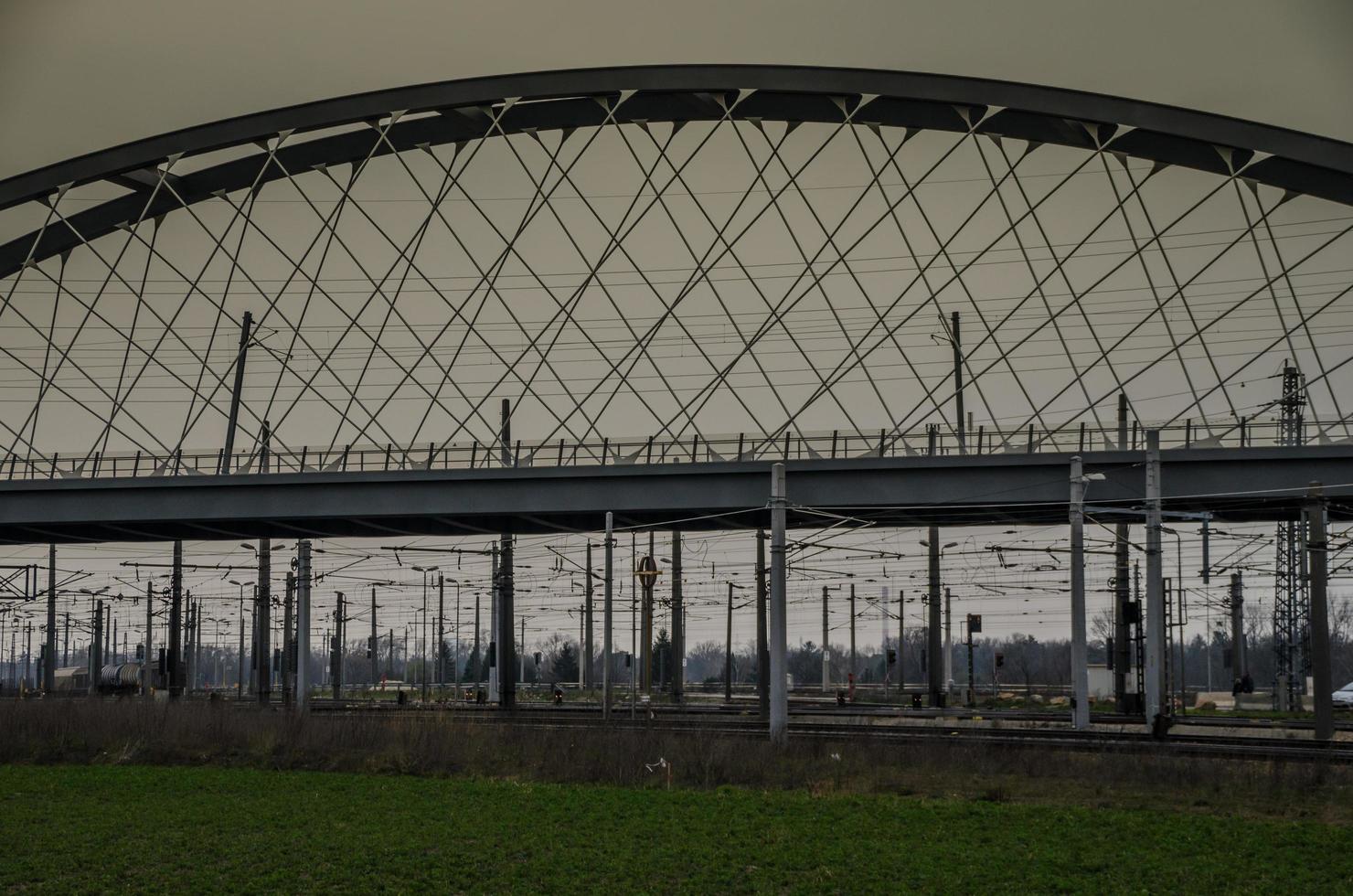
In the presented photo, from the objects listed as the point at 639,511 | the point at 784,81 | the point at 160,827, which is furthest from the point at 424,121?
the point at 160,827

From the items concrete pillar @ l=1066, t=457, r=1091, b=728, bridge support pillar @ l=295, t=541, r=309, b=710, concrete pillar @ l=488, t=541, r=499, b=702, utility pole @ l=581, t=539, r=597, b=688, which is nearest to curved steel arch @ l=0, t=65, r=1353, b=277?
bridge support pillar @ l=295, t=541, r=309, b=710

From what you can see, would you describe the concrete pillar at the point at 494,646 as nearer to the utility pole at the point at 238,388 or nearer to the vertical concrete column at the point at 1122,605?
the utility pole at the point at 238,388

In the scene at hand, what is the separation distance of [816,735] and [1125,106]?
84.5 ft

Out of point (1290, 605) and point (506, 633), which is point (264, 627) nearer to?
point (506, 633)

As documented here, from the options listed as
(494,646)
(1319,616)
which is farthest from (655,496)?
(494,646)

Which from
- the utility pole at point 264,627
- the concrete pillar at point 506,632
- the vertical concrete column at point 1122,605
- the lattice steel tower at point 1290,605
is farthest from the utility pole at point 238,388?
the lattice steel tower at point 1290,605

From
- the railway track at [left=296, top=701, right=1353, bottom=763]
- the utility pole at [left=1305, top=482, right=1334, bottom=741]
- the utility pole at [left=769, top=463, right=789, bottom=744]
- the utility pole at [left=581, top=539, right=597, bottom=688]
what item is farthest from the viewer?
the utility pole at [left=581, top=539, right=597, bottom=688]

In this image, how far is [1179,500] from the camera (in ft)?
147

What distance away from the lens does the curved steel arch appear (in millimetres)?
50438

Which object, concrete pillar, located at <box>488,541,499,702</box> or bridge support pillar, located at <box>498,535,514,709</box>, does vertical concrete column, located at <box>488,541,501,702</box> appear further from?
bridge support pillar, located at <box>498,535,514,709</box>

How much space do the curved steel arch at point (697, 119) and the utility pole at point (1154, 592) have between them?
45.9 ft

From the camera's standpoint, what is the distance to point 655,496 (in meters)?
49.3

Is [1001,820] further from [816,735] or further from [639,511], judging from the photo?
[639,511]

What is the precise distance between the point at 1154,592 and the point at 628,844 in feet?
67.7
